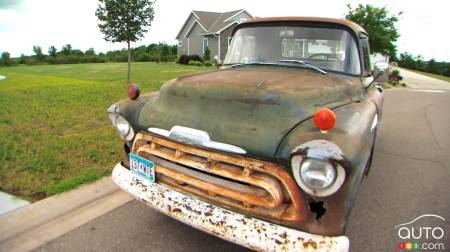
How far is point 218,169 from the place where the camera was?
7.64 feet

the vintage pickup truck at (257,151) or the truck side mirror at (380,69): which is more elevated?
the truck side mirror at (380,69)

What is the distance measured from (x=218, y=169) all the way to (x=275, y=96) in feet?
2.20

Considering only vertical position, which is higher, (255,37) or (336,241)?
(255,37)

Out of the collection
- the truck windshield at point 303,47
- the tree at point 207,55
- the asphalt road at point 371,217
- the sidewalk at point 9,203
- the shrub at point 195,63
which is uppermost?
the tree at point 207,55

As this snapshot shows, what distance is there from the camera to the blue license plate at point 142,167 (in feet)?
8.79

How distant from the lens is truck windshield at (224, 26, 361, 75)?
3.41 m

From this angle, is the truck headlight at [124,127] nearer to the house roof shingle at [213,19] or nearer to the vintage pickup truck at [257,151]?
the vintage pickup truck at [257,151]

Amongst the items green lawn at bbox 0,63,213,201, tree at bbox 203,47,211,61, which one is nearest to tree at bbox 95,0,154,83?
green lawn at bbox 0,63,213,201

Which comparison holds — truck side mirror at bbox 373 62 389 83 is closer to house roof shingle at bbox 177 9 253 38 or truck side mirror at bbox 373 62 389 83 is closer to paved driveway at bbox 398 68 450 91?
paved driveway at bbox 398 68 450 91

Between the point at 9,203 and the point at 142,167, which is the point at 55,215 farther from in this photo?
the point at 142,167

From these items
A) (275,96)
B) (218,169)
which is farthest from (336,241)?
(275,96)

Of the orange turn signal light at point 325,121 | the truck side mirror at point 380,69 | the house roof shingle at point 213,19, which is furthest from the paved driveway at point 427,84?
the orange turn signal light at point 325,121

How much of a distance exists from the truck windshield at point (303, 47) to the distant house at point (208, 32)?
98.9 feet

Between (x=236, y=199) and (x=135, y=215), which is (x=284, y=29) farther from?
(x=135, y=215)
